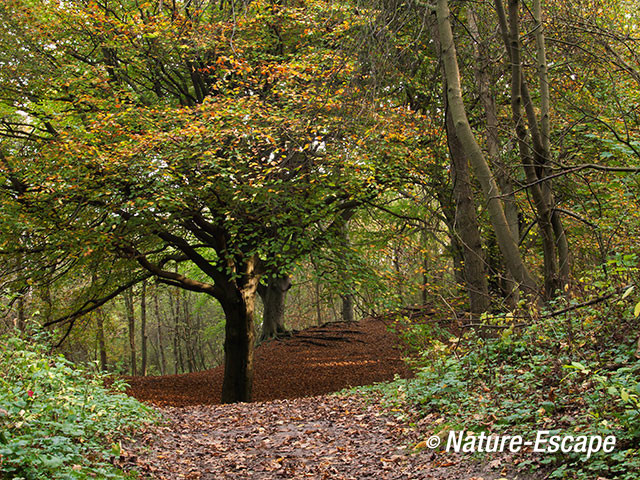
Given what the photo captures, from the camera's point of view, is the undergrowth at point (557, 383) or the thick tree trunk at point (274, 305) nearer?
the undergrowth at point (557, 383)

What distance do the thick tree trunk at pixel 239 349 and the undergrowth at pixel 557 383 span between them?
5809mm

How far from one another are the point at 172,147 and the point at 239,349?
5.12m

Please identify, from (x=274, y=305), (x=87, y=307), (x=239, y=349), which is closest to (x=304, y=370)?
(x=239, y=349)

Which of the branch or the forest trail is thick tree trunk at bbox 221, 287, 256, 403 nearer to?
the forest trail

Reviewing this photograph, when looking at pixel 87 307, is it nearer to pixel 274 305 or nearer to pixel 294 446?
pixel 274 305

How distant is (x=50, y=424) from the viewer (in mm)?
3893

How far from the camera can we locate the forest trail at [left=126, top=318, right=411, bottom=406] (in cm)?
1290

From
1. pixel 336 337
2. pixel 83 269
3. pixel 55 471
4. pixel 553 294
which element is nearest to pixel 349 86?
pixel 553 294

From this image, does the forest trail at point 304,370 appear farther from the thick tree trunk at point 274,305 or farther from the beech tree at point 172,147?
the beech tree at point 172,147

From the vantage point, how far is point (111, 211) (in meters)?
9.66

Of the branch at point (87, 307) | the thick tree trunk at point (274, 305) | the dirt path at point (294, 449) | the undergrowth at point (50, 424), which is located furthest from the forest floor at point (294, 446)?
the thick tree trunk at point (274, 305)

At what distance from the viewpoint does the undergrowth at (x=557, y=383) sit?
307 centimetres

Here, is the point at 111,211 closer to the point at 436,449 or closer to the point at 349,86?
the point at 349,86

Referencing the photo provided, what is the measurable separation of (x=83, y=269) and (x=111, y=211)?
9.34 feet
